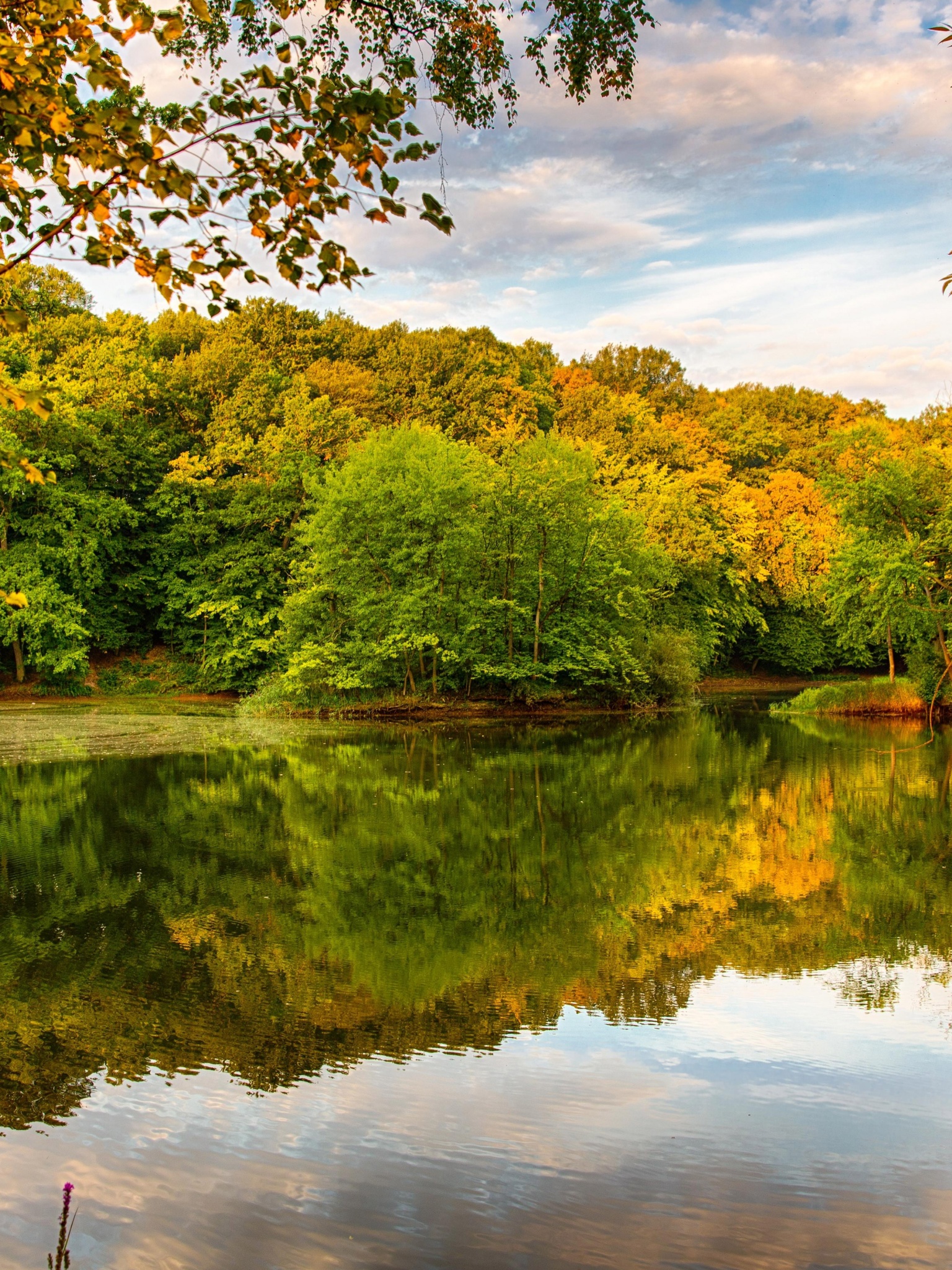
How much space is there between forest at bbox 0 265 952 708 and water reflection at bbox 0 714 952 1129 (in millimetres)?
11259

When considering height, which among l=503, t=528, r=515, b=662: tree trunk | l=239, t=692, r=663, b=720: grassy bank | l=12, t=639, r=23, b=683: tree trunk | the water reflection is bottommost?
the water reflection

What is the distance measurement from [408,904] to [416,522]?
69.3 feet

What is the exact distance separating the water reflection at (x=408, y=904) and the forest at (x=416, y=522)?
36.9ft

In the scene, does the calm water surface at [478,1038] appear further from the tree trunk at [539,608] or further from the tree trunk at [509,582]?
the tree trunk at [509,582]

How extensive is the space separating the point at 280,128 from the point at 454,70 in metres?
3.84

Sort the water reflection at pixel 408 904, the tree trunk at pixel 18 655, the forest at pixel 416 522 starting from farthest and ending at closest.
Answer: the tree trunk at pixel 18 655, the forest at pixel 416 522, the water reflection at pixel 408 904

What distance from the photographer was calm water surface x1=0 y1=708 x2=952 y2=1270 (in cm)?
408

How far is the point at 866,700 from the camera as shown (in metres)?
29.1

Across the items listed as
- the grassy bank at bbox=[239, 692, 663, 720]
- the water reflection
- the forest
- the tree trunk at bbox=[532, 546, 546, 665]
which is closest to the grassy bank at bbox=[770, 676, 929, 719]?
the forest

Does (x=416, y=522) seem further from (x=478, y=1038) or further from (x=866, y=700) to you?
(x=478, y=1038)

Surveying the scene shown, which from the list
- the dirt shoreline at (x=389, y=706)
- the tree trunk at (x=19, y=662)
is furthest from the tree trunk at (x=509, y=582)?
the tree trunk at (x=19, y=662)

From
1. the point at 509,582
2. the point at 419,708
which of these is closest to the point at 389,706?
the point at 419,708

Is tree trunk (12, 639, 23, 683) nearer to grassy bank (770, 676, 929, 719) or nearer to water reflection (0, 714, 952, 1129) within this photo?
water reflection (0, 714, 952, 1129)

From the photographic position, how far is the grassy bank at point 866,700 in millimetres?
27688
